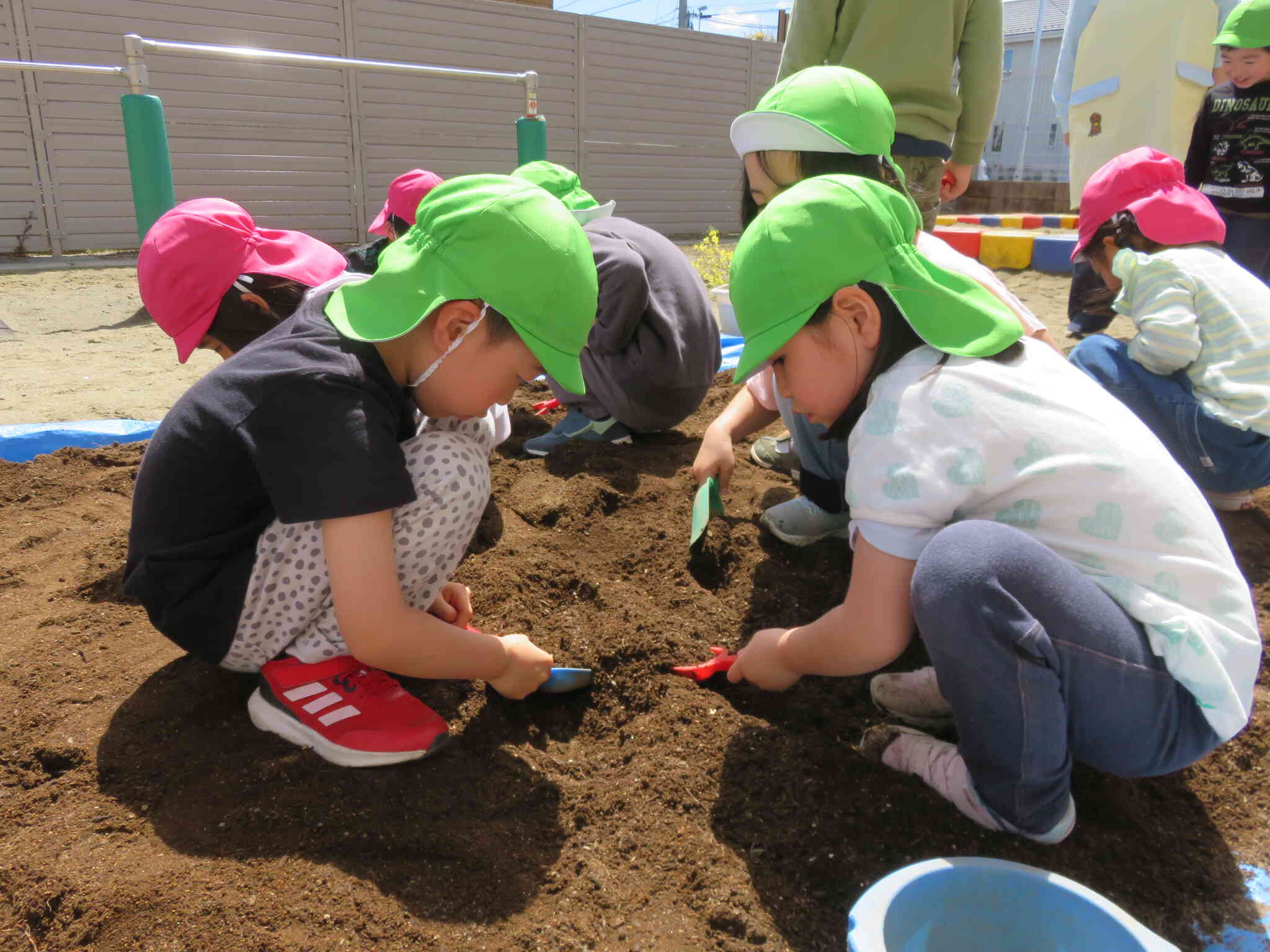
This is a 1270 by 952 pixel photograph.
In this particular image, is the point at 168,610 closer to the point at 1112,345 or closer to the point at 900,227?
the point at 900,227

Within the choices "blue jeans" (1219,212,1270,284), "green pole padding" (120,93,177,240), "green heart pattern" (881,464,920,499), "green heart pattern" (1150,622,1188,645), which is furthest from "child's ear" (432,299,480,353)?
"green pole padding" (120,93,177,240)

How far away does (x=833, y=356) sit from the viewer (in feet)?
4.33

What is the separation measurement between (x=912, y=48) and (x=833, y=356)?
6.22ft

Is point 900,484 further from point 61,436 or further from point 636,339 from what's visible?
point 61,436

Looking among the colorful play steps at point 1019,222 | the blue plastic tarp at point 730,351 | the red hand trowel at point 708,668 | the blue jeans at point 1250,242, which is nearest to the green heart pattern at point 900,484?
the red hand trowel at point 708,668

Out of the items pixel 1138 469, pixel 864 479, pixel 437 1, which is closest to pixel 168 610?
pixel 864 479

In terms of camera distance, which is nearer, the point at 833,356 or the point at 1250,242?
the point at 833,356

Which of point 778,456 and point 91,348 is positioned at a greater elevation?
point 778,456

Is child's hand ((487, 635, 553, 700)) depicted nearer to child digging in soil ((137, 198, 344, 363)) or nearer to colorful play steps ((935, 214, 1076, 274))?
child digging in soil ((137, 198, 344, 363))

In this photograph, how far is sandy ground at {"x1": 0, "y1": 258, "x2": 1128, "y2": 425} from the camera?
10.8ft

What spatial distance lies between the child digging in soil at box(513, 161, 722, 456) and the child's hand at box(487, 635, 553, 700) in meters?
1.25

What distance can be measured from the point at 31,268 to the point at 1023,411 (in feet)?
26.3

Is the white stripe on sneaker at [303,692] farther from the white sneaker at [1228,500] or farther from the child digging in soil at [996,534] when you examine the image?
the white sneaker at [1228,500]

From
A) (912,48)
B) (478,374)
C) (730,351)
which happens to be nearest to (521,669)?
(478,374)
